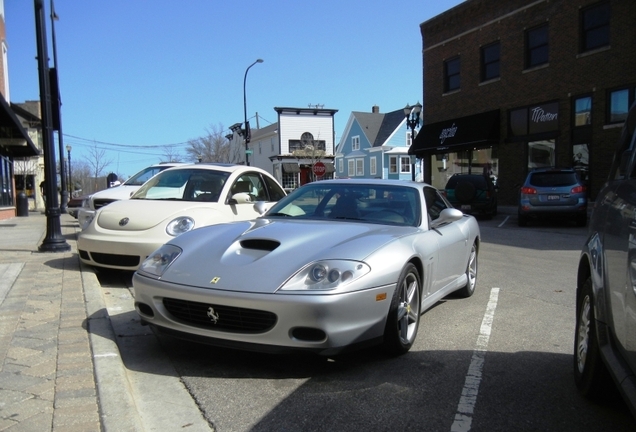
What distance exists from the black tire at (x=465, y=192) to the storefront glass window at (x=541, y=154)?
5744 mm

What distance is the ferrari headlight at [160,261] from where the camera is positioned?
402 centimetres

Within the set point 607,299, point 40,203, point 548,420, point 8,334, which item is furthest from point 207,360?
point 40,203

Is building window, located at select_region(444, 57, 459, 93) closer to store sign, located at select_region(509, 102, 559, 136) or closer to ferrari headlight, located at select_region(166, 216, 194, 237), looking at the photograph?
store sign, located at select_region(509, 102, 559, 136)

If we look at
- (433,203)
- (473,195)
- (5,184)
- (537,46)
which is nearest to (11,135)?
(5,184)

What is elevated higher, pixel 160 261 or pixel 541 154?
pixel 541 154

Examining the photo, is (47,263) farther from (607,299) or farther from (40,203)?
(40,203)

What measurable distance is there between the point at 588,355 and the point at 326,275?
1.61m

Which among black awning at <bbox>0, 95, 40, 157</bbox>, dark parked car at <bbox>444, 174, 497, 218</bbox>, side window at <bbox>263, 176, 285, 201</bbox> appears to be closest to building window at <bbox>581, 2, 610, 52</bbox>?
dark parked car at <bbox>444, 174, 497, 218</bbox>

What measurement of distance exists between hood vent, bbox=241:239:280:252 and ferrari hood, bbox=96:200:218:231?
2828mm

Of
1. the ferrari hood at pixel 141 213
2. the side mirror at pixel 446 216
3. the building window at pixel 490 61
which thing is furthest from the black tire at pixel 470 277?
the building window at pixel 490 61

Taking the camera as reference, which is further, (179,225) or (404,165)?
(404,165)

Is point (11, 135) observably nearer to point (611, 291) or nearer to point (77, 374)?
point (77, 374)

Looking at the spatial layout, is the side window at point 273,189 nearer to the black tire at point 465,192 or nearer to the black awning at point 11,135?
the black awning at point 11,135

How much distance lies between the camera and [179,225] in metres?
6.64
